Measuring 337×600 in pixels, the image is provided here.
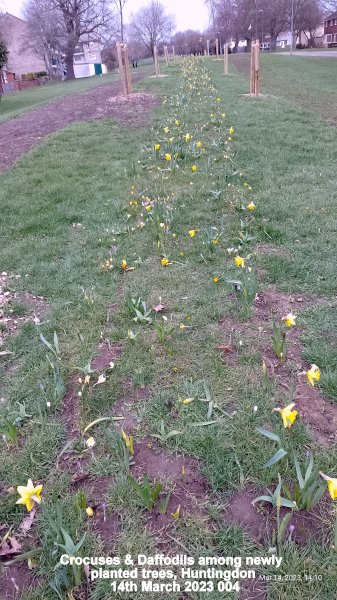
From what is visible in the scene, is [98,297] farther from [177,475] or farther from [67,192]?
[67,192]

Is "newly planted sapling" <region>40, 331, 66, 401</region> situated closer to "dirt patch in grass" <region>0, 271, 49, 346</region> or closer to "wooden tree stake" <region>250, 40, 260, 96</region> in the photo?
"dirt patch in grass" <region>0, 271, 49, 346</region>

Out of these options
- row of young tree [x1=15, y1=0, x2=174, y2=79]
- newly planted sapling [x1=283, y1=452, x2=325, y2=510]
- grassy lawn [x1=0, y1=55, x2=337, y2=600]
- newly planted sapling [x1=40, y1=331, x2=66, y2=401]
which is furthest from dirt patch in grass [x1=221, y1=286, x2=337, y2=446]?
row of young tree [x1=15, y1=0, x2=174, y2=79]

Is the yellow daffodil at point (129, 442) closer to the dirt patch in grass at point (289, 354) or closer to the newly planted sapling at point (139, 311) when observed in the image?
the dirt patch in grass at point (289, 354)

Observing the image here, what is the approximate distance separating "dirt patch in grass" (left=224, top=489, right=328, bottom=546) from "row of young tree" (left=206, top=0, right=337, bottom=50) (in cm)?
6313

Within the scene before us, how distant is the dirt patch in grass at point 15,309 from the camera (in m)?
3.36

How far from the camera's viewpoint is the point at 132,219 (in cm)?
504

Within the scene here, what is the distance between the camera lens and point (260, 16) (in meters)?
55.3

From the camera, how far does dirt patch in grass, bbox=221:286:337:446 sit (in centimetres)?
229

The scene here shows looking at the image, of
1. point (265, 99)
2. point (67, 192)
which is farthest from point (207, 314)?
point (265, 99)

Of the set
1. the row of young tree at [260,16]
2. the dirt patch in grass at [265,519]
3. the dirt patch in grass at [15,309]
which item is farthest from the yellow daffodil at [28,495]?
the row of young tree at [260,16]

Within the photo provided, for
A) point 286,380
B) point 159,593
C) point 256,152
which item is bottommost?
point 159,593

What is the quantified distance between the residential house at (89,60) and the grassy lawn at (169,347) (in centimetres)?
5355

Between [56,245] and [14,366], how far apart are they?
203 centimetres

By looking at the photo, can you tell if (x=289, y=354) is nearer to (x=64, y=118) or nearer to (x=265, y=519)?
(x=265, y=519)
